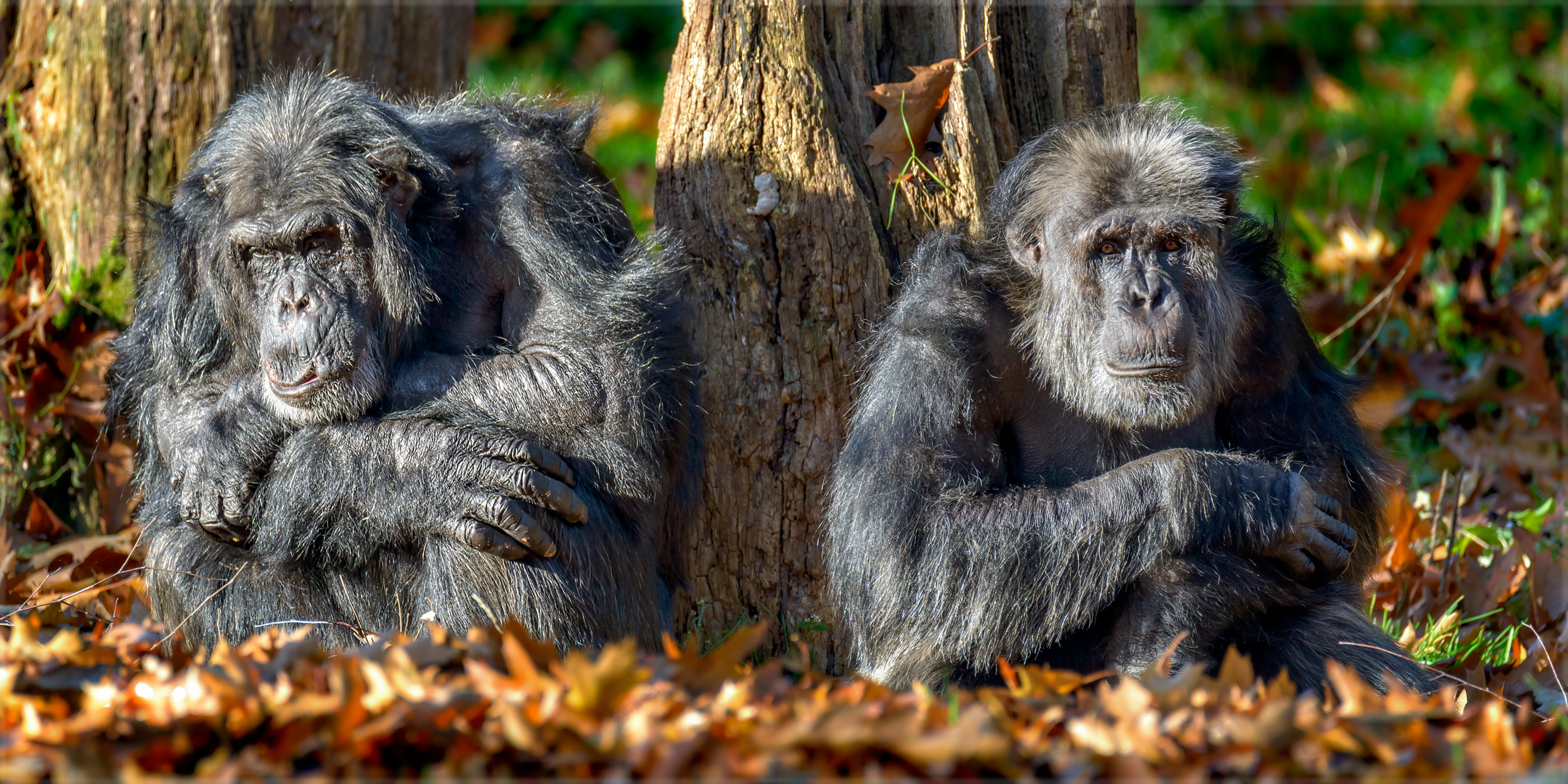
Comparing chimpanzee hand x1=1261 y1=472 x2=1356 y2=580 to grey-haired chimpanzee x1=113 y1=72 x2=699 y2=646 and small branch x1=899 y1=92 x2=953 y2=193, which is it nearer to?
small branch x1=899 y1=92 x2=953 y2=193

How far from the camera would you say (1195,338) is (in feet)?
12.3

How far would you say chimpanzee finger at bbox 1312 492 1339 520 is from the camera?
3840 mm

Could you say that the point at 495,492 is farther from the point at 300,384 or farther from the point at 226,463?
the point at 226,463

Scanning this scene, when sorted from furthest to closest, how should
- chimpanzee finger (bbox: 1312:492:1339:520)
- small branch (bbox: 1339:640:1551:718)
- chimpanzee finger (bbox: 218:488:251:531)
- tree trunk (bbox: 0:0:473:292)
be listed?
tree trunk (bbox: 0:0:473:292)
chimpanzee finger (bbox: 218:488:251:531)
chimpanzee finger (bbox: 1312:492:1339:520)
small branch (bbox: 1339:640:1551:718)

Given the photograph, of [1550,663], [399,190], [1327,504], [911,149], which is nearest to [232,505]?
[399,190]

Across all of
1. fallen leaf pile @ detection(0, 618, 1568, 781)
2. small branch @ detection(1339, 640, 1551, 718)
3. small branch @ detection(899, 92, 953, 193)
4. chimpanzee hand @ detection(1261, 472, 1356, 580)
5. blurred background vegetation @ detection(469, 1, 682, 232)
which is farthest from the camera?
blurred background vegetation @ detection(469, 1, 682, 232)

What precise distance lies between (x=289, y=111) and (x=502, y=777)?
2.66 meters

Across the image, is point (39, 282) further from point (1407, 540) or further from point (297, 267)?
point (1407, 540)

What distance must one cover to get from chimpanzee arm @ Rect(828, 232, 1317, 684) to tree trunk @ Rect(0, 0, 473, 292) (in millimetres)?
2992

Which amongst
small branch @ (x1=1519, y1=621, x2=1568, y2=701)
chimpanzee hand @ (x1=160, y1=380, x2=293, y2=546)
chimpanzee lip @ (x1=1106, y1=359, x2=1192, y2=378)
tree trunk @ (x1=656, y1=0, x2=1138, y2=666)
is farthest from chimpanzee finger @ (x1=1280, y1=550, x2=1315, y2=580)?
chimpanzee hand @ (x1=160, y1=380, x2=293, y2=546)

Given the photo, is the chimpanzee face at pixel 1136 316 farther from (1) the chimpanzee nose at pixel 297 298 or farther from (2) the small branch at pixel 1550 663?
(1) the chimpanzee nose at pixel 297 298

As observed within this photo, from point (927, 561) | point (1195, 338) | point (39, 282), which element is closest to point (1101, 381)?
point (1195, 338)

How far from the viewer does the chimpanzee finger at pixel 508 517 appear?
381 centimetres

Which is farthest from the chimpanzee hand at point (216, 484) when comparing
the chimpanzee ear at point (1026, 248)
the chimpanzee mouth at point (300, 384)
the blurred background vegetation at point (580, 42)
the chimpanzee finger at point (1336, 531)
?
the blurred background vegetation at point (580, 42)
